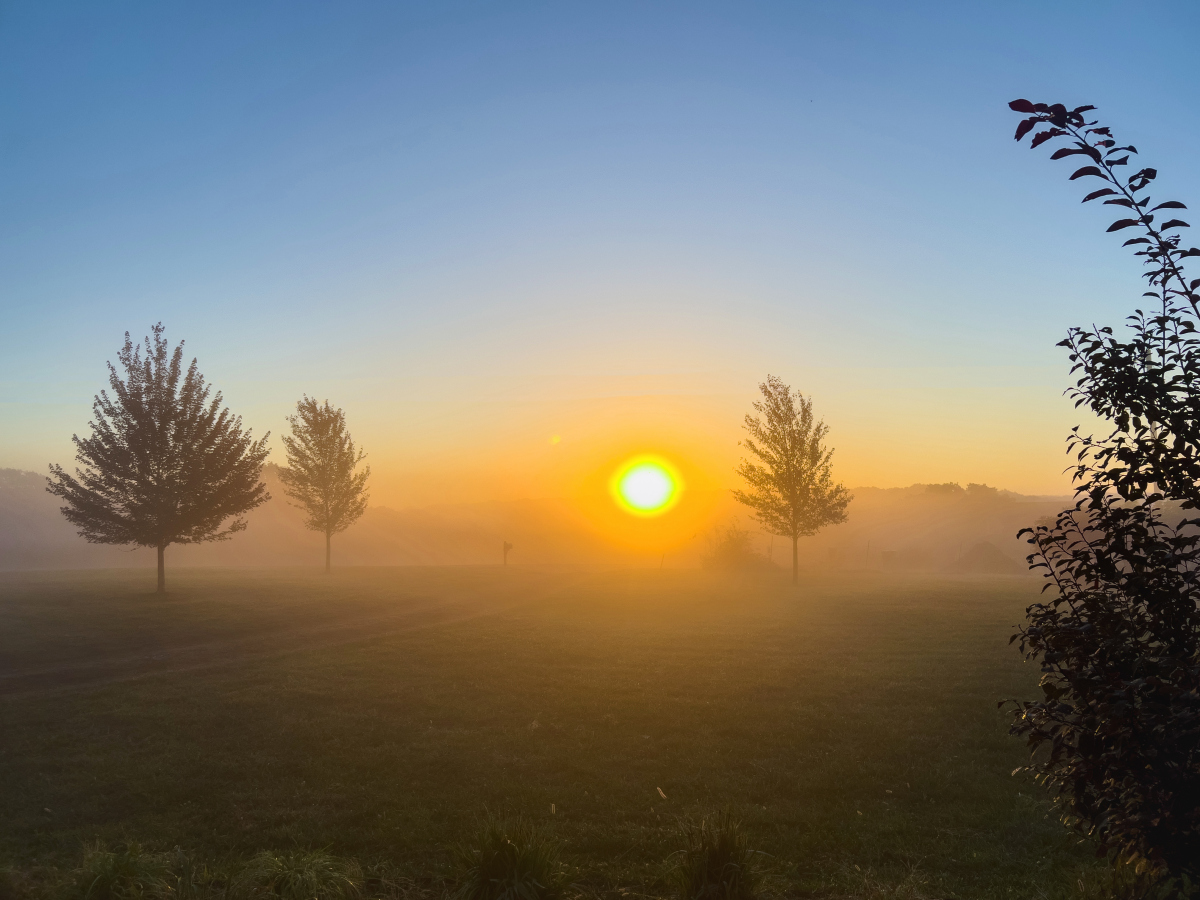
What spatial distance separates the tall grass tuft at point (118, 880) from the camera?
6520 millimetres

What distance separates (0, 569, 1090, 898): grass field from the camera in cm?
905

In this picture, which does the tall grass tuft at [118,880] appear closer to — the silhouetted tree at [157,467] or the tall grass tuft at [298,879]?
the tall grass tuft at [298,879]

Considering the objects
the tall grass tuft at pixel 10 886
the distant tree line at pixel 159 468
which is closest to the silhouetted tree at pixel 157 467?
the distant tree line at pixel 159 468

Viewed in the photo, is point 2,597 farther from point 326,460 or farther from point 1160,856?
point 1160,856

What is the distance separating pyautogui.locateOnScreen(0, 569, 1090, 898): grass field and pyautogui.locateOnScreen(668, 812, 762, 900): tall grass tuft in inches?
32.0

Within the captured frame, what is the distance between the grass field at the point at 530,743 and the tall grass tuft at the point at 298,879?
100 cm

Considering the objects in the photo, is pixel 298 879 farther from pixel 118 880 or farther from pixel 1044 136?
pixel 1044 136

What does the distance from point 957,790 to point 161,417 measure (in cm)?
2946

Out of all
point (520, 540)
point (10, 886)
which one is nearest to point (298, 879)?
point (10, 886)

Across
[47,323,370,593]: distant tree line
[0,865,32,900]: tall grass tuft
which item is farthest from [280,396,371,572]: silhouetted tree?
[0,865,32,900]: tall grass tuft

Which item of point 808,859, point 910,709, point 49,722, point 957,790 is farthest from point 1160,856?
point 49,722

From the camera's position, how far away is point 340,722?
1385 centimetres

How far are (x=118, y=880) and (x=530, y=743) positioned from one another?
7.06 metres

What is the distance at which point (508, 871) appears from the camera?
700 cm
